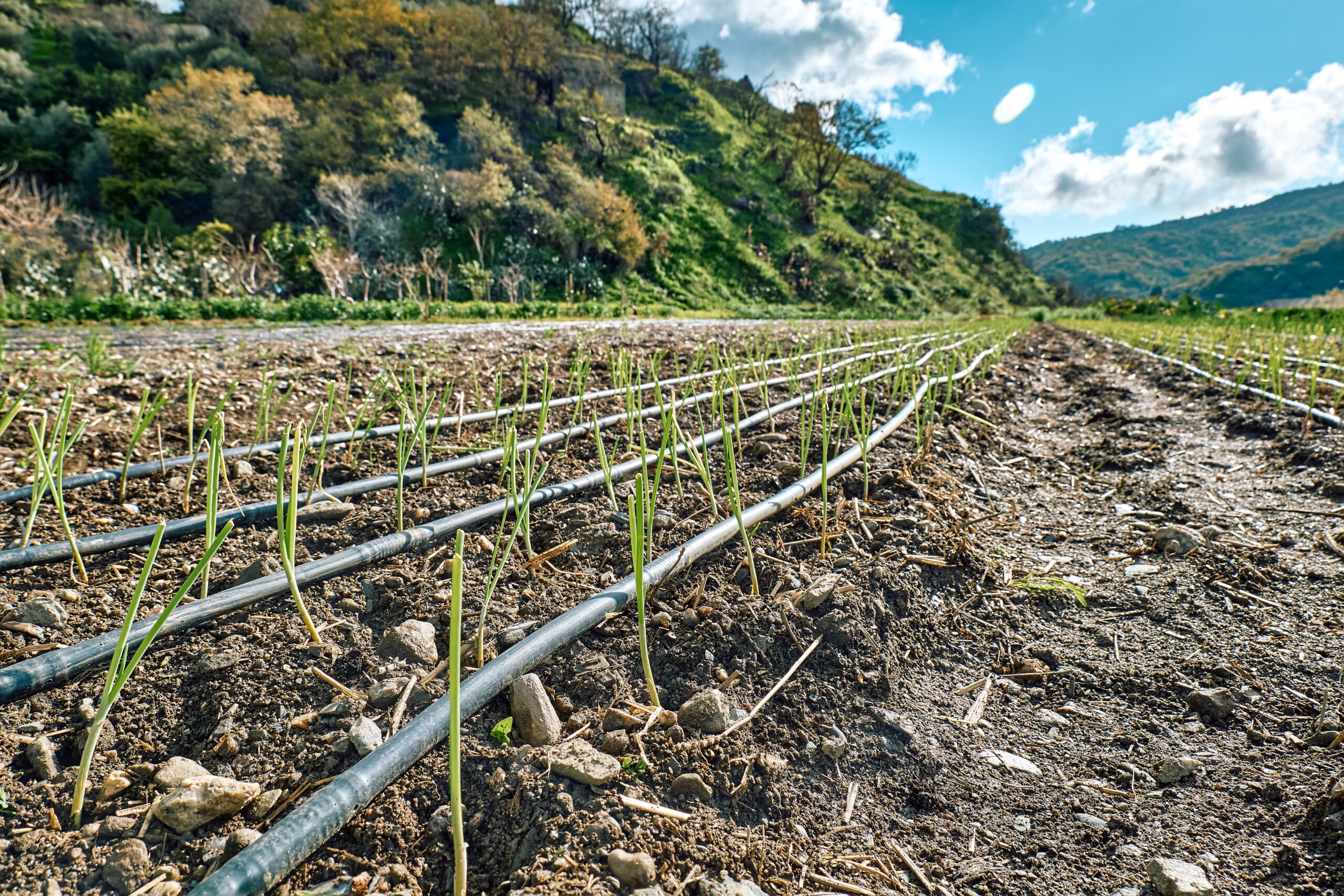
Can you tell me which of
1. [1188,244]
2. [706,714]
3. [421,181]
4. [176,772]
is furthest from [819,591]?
[1188,244]

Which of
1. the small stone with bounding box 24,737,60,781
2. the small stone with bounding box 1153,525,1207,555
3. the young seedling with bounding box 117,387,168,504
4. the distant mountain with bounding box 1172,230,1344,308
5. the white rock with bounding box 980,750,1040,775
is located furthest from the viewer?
the distant mountain with bounding box 1172,230,1344,308

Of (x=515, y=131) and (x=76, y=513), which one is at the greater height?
(x=515, y=131)

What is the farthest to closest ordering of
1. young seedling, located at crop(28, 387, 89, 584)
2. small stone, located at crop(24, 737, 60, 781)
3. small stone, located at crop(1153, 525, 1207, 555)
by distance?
small stone, located at crop(1153, 525, 1207, 555)
young seedling, located at crop(28, 387, 89, 584)
small stone, located at crop(24, 737, 60, 781)

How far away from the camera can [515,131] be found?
2569cm

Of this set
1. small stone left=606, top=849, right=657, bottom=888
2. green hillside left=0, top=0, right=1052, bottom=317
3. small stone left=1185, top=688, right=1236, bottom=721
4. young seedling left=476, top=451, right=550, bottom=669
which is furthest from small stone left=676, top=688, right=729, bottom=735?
green hillside left=0, top=0, right=1052, bottom=317

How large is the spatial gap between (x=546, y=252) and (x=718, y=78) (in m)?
33.7

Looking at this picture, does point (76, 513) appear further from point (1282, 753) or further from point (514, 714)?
point (1282, 753)

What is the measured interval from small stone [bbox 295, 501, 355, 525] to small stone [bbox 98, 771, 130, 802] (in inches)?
33.2

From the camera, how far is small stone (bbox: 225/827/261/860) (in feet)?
2.20

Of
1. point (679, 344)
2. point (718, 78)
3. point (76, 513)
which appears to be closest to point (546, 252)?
point (679, 344)

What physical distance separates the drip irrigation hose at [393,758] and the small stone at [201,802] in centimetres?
11

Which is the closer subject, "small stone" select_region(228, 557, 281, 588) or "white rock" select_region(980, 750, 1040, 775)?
"white rock" select_region(980, 750, 1040, 775)

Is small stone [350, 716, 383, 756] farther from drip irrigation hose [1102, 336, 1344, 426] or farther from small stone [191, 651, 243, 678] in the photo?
drip irrigation hose [1102, 336, 1344, 426]

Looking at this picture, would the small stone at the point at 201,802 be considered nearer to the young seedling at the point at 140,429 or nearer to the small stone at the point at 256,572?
the small stone at the point at 256,572
